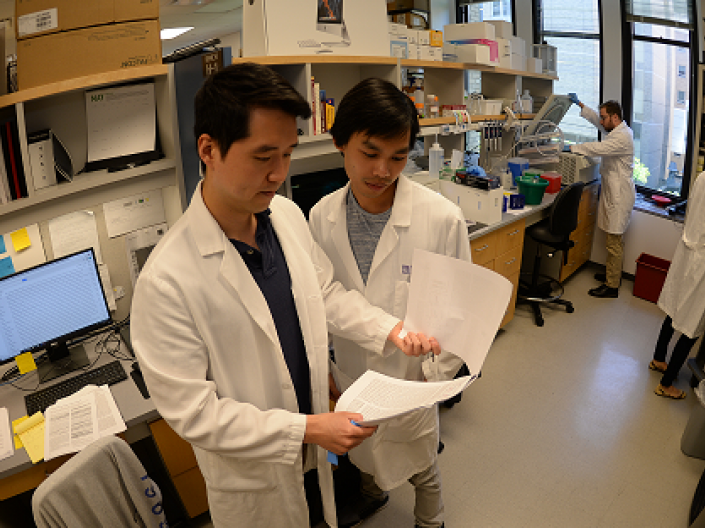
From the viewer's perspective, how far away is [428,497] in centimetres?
194

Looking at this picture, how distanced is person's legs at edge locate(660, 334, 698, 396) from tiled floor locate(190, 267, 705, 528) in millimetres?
84

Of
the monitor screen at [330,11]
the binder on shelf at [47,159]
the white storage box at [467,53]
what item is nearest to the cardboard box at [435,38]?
the white storage box at [467,53]

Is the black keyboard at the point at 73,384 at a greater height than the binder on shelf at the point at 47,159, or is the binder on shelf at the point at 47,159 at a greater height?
the binder on shelf at the point at 47,159

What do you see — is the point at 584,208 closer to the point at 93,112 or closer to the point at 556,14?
the point at 556,14

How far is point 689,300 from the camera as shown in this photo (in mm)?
2711

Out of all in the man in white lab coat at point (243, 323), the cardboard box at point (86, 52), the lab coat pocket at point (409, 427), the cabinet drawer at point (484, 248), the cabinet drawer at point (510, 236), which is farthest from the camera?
the cabinet drawer at point (510, 236)

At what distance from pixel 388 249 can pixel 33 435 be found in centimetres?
135

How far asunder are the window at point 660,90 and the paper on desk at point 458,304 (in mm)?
4107

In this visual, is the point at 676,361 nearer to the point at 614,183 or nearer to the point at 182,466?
the point at 614,183

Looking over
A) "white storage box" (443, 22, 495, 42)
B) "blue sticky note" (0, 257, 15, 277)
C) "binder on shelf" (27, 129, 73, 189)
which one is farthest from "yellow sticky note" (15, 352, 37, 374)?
"white storage box" (443, 22, 495, 42)

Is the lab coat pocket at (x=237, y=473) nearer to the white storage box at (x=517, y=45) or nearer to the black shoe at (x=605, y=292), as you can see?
the black shoe at (x=605, y=292)

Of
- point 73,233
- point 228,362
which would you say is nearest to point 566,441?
point 228,362

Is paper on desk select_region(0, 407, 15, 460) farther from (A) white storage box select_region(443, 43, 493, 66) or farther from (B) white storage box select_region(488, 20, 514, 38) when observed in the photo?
(B) white storage box select_region(488, 20, 514, 38)

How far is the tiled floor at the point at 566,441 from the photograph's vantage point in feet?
7.48
